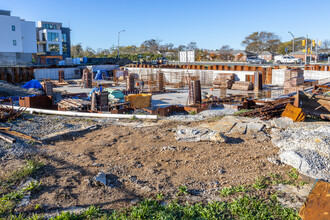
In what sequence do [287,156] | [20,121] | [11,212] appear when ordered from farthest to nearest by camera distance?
1. [20,121]
2. [287,156]
3. [11,212]

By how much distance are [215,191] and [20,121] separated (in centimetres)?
1089

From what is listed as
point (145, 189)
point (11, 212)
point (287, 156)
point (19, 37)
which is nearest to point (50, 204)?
point (11, 212)

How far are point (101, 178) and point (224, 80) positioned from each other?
956 inches

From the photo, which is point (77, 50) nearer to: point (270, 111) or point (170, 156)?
point (270, 111)

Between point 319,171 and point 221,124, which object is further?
point 221,124

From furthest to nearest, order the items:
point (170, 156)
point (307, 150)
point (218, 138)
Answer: point (218, 138), point (170, 156), point (307, 150)

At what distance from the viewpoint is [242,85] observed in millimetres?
28438

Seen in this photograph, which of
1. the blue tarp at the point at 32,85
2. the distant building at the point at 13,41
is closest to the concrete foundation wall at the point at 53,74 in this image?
the blue tarp at the point at 32,85

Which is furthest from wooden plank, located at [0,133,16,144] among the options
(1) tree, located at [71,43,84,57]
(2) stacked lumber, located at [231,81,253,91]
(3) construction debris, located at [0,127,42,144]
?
(1) tree, located at [71,43,84,57]

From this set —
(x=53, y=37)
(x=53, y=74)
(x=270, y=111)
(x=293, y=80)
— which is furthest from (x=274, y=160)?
(x=53, y=37)

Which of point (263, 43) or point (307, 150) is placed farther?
point (263, 43)

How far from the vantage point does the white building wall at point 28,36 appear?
220 ft

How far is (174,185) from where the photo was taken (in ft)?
24.3

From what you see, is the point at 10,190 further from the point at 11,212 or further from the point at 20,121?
the point at 20,121
